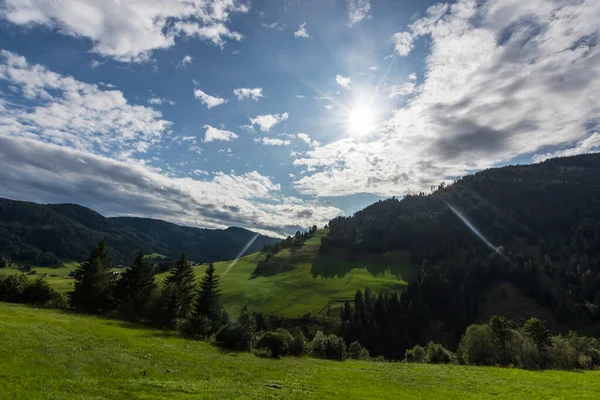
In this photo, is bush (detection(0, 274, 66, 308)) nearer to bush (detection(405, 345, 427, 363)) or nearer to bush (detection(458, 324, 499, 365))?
bush (detection(405, 345, 427, 363))

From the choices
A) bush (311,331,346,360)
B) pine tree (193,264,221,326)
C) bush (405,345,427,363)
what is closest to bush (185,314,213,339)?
pine tree (193,264,221,326)

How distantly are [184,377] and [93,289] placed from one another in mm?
64574

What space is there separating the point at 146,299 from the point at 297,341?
1508 inches

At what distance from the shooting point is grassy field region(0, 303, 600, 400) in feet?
69.5

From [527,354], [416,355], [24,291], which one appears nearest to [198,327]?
[24,291]

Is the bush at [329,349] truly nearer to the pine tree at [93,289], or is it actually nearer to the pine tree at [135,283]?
the pine tree at [135,283]

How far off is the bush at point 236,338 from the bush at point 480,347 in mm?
46247

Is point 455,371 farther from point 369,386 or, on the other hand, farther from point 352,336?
point 352,336

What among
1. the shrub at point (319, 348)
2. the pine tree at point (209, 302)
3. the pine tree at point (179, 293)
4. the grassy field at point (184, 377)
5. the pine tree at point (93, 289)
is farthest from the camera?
the pine tree at point (93, 289)

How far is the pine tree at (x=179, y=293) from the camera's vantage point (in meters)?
66.3

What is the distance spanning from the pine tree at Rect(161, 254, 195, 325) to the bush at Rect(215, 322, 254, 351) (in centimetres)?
1852

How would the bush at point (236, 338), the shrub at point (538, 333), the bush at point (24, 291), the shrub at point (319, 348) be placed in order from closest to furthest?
the bush at point (236, 338) < the shrub at point (319, 348) < the shrub at point (538, 333) < the bush at point (24, 291)


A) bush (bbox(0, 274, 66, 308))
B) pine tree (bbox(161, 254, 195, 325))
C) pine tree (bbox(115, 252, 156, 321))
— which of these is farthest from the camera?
pine tree (bbox(115, 252, 156, 321))

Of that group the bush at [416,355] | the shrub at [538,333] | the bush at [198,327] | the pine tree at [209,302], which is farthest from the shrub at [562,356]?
the pine tree at [209,302]
